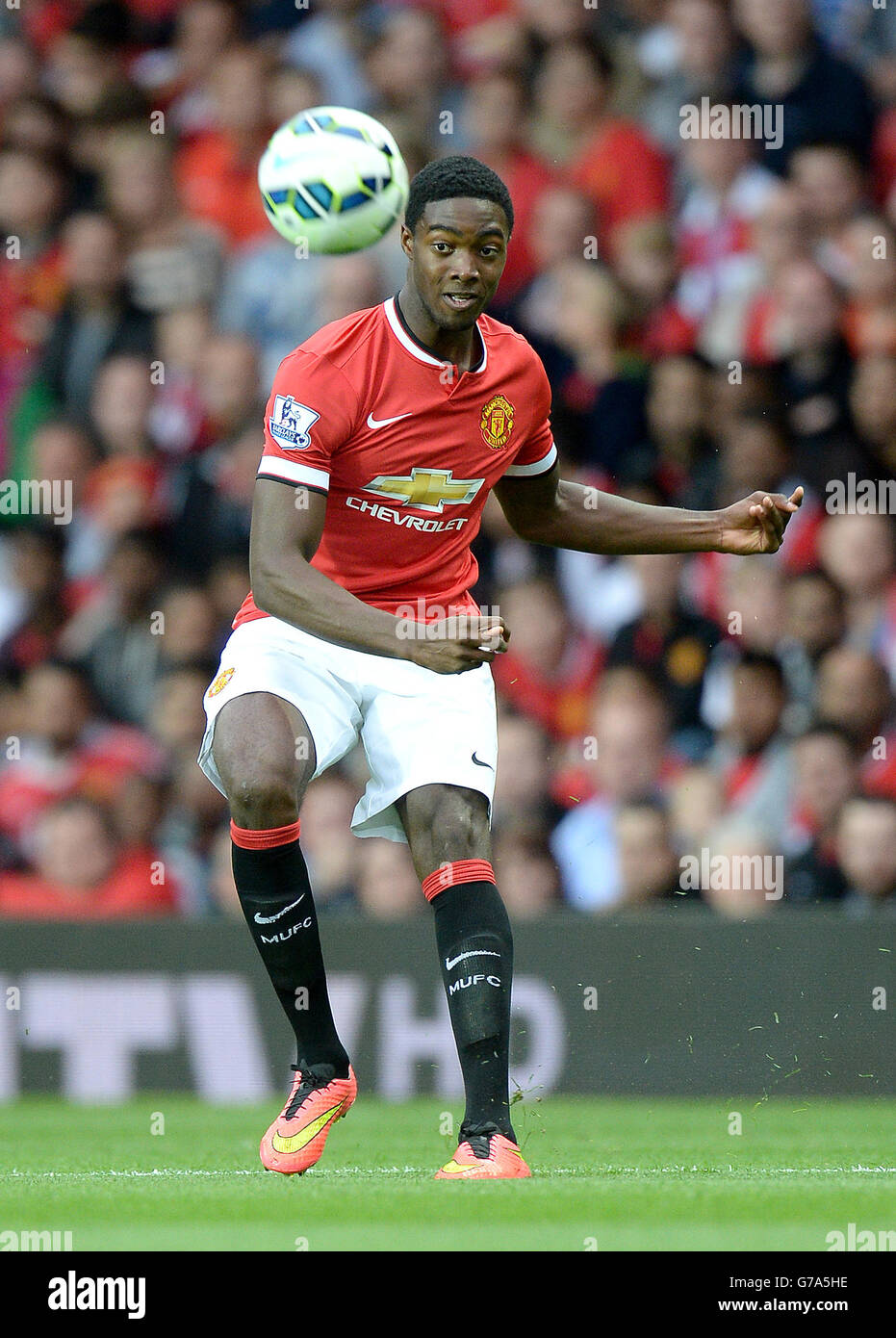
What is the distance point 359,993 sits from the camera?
26.6 feet

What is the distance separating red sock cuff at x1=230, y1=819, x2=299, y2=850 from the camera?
5.14 meters

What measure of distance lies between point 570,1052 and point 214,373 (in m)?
3.82

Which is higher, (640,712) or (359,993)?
(640,712)

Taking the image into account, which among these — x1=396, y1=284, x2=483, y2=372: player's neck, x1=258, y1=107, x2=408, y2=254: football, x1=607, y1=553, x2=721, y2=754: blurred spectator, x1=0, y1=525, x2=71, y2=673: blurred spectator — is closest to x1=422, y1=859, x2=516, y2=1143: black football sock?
x1=396, y1=284, x2=483, y2=372: player's neck

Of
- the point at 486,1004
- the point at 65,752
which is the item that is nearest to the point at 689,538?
the point at 486,1004

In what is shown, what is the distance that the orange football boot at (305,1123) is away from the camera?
5.09 metres

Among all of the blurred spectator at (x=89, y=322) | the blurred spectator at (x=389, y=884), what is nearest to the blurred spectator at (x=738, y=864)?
the blurred spectator at (x=389, y=884)

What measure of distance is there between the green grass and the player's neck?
211 centimetres

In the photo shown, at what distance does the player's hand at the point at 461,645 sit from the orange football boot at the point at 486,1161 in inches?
43.6

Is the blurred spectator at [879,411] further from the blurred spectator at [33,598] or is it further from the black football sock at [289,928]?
the black football sock at [289,928]

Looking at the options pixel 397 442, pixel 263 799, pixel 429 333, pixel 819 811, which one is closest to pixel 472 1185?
pixel 263 799

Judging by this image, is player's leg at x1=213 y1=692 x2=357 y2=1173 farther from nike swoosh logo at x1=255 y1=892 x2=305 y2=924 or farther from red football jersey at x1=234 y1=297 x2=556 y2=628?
red football jersey at x1=234 y1=297 x2=556 y2=628

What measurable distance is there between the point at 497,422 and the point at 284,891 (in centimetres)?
137
